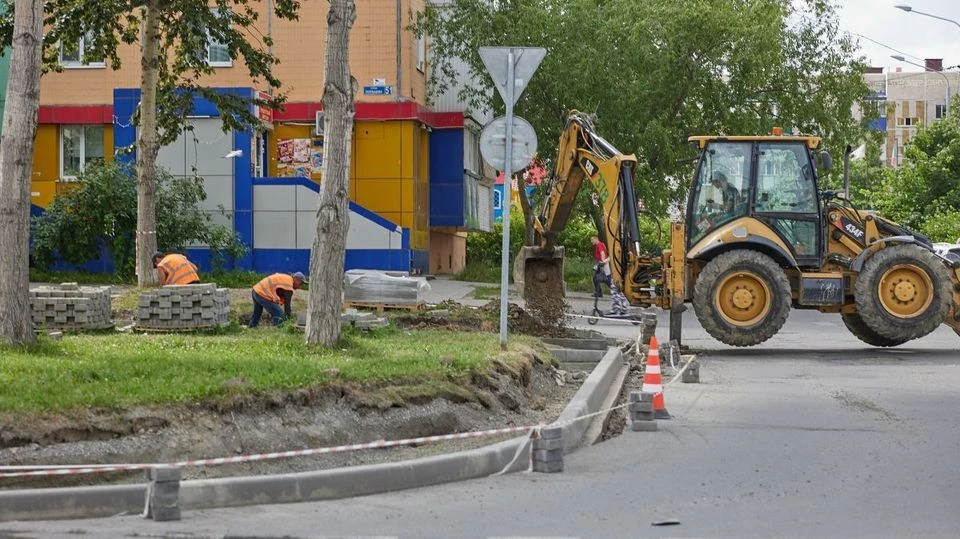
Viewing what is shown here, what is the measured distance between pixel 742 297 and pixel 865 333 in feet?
9.00

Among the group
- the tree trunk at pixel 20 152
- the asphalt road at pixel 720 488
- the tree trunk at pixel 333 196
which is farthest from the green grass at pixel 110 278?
the asphalt road at pixel 720 488

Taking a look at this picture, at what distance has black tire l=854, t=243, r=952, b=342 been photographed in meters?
20.8

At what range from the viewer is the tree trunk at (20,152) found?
1344 cm

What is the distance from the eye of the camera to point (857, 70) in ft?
128

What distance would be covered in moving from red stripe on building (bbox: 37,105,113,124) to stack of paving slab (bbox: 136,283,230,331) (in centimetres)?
2036

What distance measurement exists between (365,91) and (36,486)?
29151 mm

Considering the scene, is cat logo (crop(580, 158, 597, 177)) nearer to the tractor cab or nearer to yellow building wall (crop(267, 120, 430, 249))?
the tractor cab

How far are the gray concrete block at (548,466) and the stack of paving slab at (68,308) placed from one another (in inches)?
326

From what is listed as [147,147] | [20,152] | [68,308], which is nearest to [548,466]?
[20,152]

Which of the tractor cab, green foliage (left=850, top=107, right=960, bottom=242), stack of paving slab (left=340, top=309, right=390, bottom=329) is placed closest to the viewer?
stack of paving slab (left=340, top=309, right=390, bottom=329)

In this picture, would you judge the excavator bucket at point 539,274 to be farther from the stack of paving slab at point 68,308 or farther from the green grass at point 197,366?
the stack of paving slab at point 68,308

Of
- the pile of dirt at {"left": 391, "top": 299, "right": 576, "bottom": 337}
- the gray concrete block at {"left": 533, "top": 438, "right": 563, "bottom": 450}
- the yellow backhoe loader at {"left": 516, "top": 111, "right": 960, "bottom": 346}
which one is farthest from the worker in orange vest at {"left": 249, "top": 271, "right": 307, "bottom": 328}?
the gray concrete block at {"left": 533, "top": 438, "right": 563, "bottom": 450}

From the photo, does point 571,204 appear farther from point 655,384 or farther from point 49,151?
point 49,151

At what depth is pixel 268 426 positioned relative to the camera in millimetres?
10328
